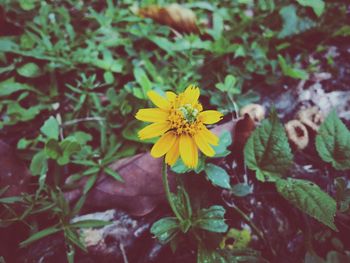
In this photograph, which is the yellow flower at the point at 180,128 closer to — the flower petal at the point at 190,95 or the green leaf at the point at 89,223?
the flower petal at the point at 190,95

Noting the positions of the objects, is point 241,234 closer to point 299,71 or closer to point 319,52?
point 299,71

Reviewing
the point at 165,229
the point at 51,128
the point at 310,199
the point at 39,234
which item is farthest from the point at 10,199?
the point at 310,199

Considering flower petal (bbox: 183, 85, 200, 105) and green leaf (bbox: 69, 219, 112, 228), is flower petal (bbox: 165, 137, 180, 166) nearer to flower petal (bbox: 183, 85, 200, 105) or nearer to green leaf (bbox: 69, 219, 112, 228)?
flower petal (bbox: 183, 85, 200, 105)

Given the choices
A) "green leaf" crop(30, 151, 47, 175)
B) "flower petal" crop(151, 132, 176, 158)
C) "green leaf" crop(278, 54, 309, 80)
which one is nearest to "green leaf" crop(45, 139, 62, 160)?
"green leaf" crop(30, 151, 47, 175)

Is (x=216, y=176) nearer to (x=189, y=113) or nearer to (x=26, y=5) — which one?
(x=189, y=113)

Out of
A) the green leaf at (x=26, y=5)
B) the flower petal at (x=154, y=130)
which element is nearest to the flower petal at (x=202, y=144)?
the flower petal at (x=154, y=130)

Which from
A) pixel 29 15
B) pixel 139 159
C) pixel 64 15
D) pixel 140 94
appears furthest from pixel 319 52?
pixel 29 15

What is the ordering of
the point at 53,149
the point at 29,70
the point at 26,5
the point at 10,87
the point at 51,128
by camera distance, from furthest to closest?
the point at 26,5
the point at 29,70
the point at 10,87
the point at 51,128
the point at 53,149
